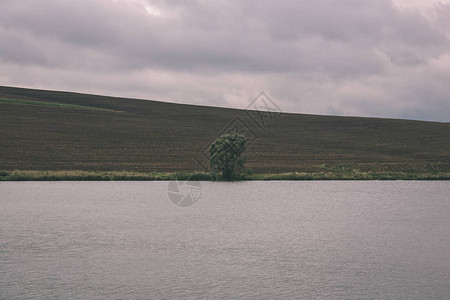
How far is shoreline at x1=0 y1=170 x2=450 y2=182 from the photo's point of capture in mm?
47562

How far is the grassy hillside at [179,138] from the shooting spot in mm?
58031

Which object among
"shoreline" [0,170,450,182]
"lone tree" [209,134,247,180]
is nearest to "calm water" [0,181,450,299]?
"shoreline" [0,170,450,182]

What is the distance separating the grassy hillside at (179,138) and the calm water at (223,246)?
19.2m

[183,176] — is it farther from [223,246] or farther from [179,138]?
[179,138]

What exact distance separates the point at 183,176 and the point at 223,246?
29.0m

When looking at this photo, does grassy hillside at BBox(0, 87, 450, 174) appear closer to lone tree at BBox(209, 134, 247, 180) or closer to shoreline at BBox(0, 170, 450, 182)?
shoreline at BBox(0, 170, 450, 182)

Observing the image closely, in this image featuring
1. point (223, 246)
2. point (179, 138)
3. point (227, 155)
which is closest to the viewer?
point (223, 246)

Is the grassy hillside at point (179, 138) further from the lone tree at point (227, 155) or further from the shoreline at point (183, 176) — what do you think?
the lone tree at point (227, 155)

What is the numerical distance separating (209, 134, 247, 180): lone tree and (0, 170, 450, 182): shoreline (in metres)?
1.16

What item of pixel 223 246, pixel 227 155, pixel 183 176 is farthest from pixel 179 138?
pixel 223 246

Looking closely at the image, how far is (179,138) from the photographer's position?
7862 cm

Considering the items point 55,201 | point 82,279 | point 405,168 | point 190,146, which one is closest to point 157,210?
point 55,201

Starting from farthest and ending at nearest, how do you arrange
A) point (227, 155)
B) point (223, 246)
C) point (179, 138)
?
point (179, 138) < point (227, 155) < point (223, 246)

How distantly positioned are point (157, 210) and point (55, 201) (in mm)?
7601
